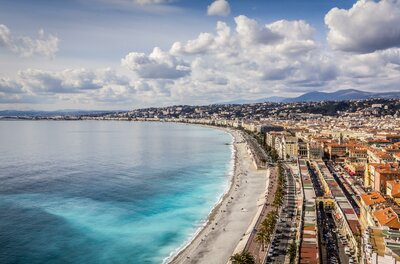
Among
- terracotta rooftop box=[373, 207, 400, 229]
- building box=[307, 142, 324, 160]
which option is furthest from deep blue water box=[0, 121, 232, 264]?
terracotta rooftop box=[373, 207, 400, 229]

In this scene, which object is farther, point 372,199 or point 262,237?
point 372,199

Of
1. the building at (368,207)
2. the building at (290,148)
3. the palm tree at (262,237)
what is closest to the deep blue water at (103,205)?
the palm tree at (262,237)

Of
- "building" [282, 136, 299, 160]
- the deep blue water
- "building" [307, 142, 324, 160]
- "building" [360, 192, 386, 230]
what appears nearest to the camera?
"building" [360, 192, 386, 230]

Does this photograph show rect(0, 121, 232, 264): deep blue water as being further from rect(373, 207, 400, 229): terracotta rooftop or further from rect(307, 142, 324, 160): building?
rect(373, 207, 400, 229): terracotta rooftop

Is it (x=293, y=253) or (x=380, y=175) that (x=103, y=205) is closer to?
(x=293, y=253)

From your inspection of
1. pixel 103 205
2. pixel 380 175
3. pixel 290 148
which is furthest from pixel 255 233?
pixel 290 148
